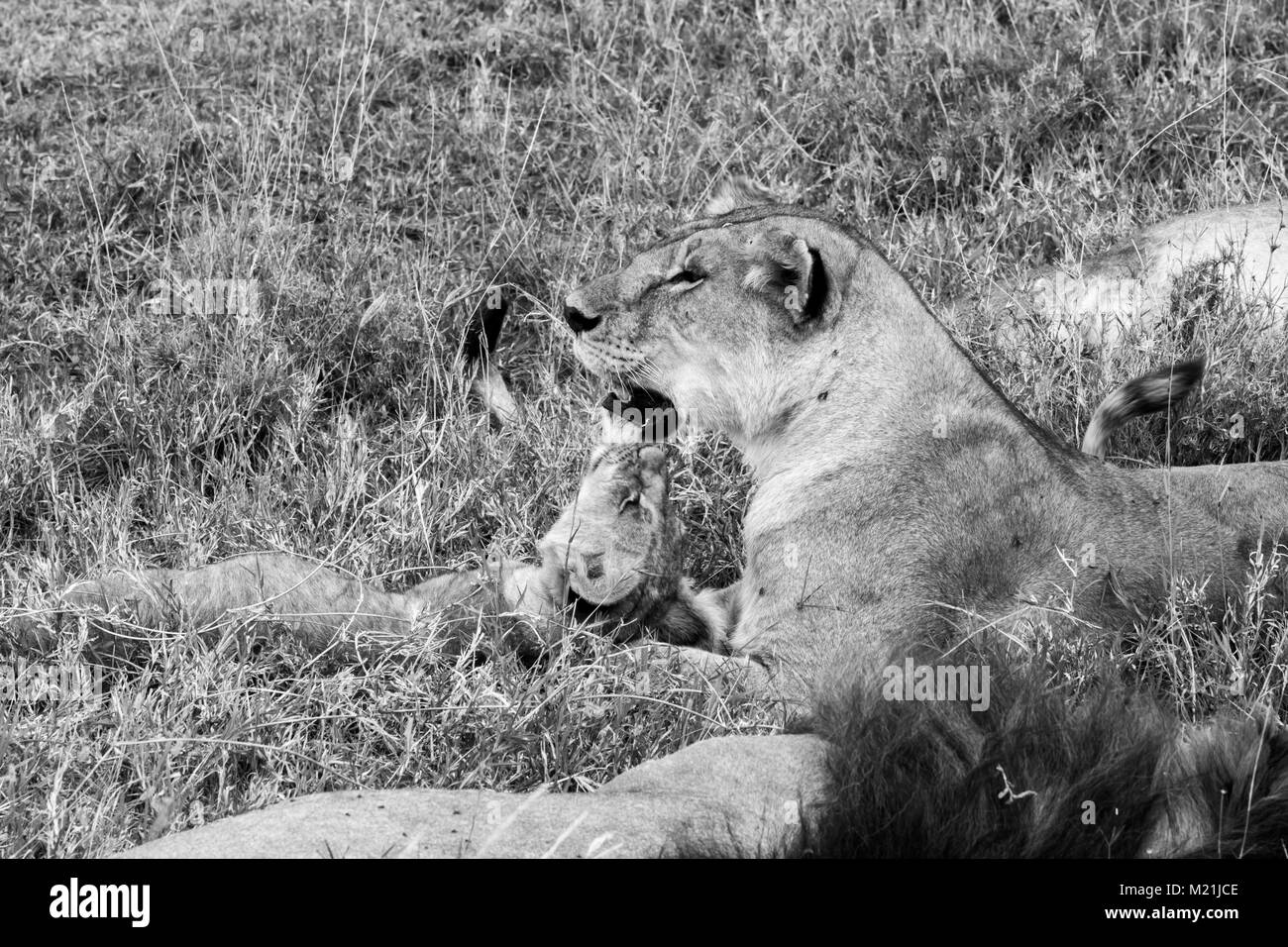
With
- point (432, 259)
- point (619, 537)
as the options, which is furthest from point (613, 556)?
point (432, 259)

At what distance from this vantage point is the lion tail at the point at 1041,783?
295cm

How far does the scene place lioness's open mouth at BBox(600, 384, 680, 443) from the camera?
4.82 meters

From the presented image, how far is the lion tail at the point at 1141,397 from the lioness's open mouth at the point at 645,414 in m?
Result: 1.35

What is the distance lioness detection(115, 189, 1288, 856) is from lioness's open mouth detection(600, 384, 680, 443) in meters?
0.06

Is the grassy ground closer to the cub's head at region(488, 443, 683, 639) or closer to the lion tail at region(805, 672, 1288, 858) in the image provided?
the cub's head at region(488, 443, 683, 639)

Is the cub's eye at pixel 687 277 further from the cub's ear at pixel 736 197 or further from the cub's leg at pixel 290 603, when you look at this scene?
the cub's leg at pixel 290 603

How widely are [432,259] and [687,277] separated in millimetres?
1694

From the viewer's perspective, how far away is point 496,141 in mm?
6633

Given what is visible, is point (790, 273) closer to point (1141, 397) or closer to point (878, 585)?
point (878, 585)

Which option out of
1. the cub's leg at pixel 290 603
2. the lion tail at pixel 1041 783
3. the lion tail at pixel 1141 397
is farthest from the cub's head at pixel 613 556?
the lion tail at pixel 1141 397

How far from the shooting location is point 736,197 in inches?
207

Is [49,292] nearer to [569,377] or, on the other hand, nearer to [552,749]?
[569,377]

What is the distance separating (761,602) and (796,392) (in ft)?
2.27
